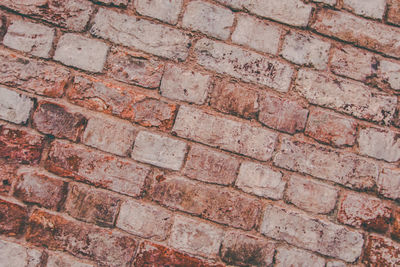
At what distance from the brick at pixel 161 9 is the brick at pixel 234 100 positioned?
0.92ft

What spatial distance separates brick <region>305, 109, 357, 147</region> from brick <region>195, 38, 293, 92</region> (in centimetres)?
14

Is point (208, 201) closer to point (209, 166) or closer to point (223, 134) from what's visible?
point (209, 166)

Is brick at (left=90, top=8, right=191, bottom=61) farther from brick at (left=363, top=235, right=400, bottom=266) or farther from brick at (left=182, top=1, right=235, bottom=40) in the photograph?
brick at (left=363, top=235, right=400, bottom=266)

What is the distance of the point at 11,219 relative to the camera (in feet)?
2.77

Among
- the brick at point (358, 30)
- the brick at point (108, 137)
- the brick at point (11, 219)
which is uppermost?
the brick at point (358, 30)

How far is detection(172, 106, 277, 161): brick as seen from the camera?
86 centimetres

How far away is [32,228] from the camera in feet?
2.77

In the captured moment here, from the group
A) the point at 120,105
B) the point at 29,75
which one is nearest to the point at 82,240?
the point at 120,105

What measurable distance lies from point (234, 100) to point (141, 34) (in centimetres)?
38

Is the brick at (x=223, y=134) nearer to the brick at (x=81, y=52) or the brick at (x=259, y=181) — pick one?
the brick at (x=259, y=181)

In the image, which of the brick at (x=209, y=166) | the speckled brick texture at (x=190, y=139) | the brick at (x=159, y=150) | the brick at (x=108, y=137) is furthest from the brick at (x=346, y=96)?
the brick at (x=108, y=137)

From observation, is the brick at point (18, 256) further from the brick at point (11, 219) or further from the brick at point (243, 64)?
the brick at point (243, 64)

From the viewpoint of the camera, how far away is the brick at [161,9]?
0.89 metres

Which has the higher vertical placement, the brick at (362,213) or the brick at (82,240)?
the brick at (362,213)
